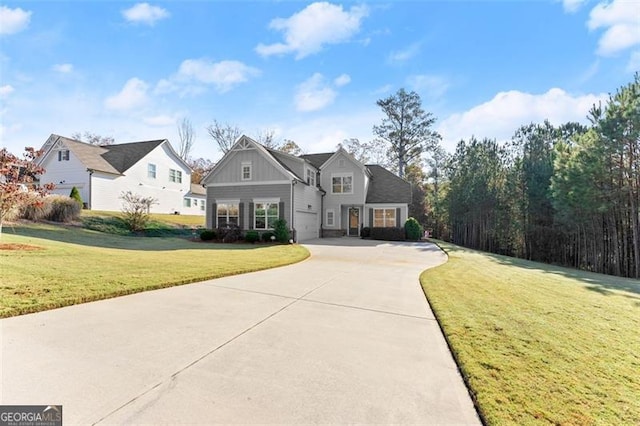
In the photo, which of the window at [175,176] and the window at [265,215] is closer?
the window at [265,215]

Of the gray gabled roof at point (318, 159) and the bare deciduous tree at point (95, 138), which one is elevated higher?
the bare deciduous tree at point (95, 138)

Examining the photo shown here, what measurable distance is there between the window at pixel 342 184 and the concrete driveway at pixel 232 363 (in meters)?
18.7

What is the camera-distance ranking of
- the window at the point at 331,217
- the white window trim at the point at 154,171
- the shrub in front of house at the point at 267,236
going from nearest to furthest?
the shrub in front of house at the point at 267,236, the window at the point at 331,217, the white window trim at the point at 154,171

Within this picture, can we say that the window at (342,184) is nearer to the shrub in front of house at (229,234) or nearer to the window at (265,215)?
the window at (265,215)

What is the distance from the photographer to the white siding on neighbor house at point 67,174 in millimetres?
22109

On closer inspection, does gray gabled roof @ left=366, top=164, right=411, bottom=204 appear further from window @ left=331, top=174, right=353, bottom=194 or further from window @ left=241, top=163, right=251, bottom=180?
window @ left=241, top=163, right=251, bottom=180

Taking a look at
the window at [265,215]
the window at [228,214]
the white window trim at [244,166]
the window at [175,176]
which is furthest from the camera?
the window at [175,176]

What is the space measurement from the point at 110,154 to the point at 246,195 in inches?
598

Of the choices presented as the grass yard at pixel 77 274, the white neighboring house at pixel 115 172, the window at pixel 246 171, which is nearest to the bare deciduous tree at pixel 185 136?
the white neighboring house at pixel 115 172

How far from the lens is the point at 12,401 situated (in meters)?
2.29

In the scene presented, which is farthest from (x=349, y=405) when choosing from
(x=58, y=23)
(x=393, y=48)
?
(x=393, y=48)

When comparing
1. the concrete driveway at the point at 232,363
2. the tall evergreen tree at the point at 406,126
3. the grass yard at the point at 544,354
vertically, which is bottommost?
the grass yard at the point at 544,354

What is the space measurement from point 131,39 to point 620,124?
2235 centimetres

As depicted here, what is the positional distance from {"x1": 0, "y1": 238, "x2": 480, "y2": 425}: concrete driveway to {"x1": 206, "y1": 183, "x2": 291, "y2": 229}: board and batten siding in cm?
1353
